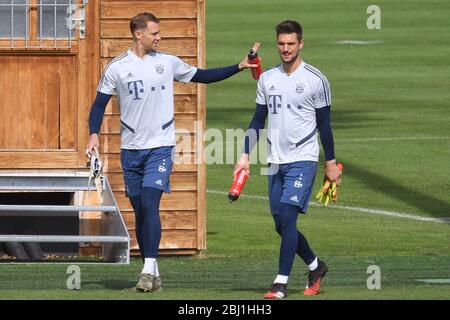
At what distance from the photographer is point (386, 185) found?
2184 cm

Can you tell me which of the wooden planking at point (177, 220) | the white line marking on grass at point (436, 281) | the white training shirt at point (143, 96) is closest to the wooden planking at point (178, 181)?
the wooden planking at point (177, 220)

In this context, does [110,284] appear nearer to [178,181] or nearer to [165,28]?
[178,181]

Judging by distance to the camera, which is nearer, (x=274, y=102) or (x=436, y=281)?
(x=274, y=102)

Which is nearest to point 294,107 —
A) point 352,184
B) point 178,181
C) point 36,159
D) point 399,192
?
point 178,181

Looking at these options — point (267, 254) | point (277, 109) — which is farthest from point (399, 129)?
point (277, 109)

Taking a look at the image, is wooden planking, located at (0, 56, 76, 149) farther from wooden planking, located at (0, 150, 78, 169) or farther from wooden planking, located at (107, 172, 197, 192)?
wooden planking, located at (107, 172, 197, 192)

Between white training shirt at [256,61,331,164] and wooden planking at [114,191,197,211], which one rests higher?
white training shirt at [256,61,331,164]

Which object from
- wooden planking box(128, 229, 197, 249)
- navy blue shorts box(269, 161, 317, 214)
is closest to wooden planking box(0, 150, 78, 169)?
wooden planking box(128, 229, 197, 249)

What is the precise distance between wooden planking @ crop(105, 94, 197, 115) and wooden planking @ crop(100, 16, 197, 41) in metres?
0.62

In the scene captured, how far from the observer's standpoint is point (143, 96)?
1213cm

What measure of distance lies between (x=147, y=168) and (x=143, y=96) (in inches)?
22.2

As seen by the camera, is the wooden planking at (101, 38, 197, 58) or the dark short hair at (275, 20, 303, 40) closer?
the dark short hair at (275, 20, 303, 40)

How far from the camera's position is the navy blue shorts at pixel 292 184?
1146 centimetres

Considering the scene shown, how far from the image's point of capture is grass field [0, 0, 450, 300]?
42.8ft
